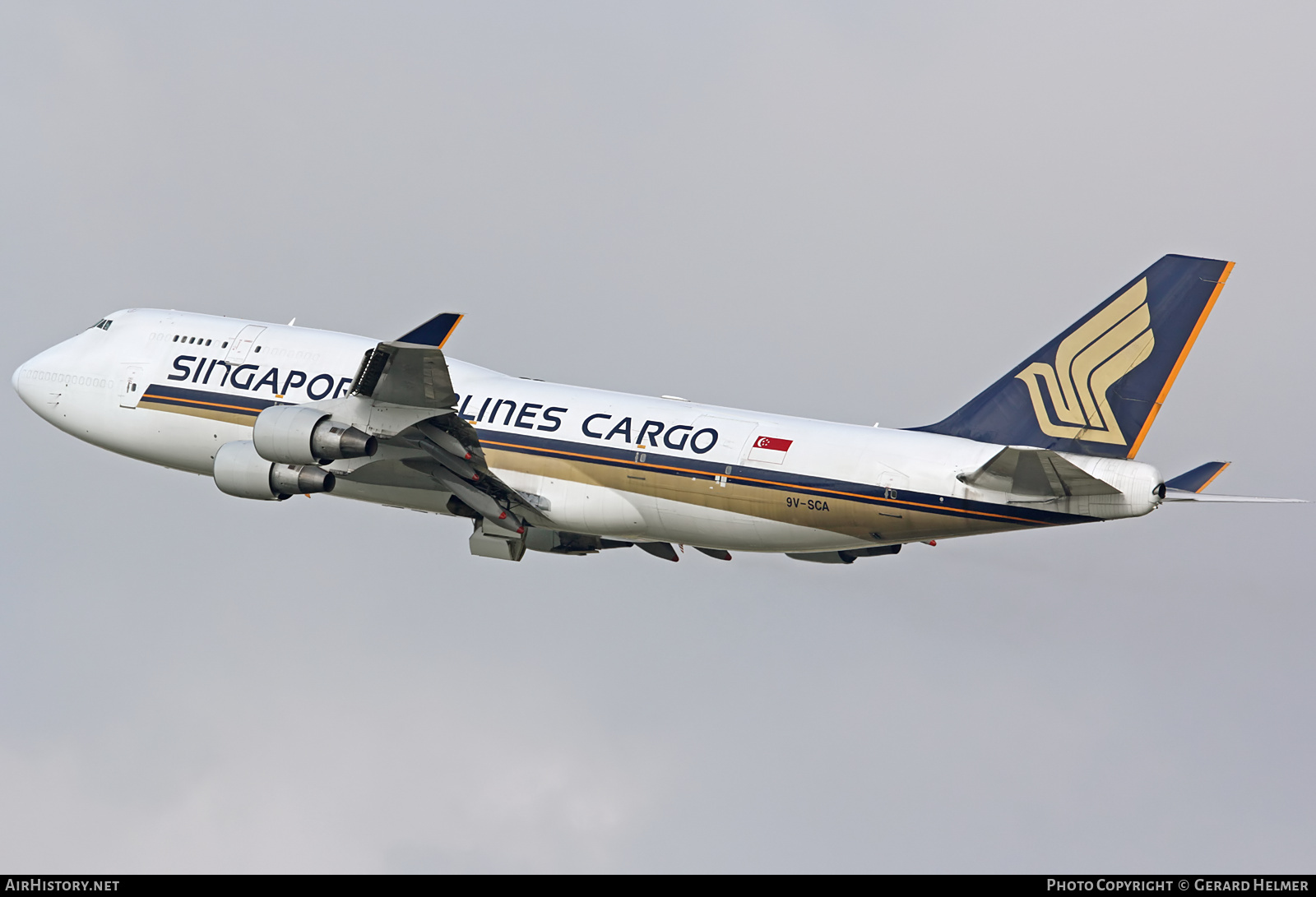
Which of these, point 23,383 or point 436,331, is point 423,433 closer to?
point 436,331

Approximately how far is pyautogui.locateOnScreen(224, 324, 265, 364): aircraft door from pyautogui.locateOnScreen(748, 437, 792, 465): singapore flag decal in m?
12.9

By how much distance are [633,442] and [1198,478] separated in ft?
39.1

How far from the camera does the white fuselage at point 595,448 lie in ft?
118

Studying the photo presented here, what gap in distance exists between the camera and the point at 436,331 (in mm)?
35312

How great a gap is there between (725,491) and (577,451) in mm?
3608

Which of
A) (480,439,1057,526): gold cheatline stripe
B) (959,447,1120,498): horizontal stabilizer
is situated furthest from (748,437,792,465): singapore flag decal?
(959,447,1120,498): horizontal stabilizer

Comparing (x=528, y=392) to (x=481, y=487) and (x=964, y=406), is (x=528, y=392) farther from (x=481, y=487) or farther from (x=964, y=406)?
(x=964, y=406)

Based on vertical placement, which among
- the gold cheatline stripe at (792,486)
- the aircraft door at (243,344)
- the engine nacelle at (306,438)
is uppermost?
the aircraft door at (243,344)

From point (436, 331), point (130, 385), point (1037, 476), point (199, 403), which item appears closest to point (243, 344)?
point (199, 403)

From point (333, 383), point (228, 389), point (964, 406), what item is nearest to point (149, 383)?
point (228, 389)

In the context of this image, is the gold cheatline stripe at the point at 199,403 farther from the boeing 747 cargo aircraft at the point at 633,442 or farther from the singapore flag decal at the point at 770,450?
the singapore flag decal at the point at 770,450

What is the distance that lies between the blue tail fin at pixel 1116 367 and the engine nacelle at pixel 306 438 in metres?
13.4

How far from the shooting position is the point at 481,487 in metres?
39.3

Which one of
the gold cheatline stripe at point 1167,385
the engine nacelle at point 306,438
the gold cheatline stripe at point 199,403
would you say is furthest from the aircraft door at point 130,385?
the gold cheatline stripe at point 1167,385
